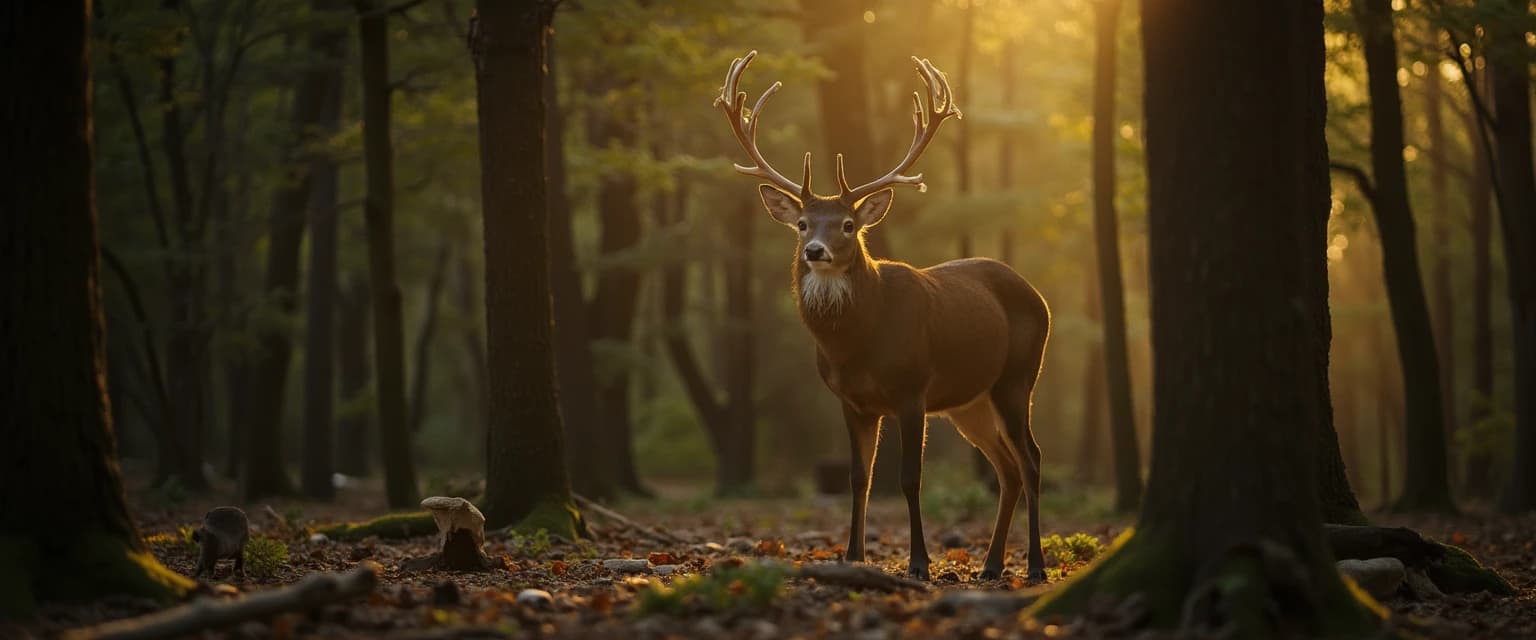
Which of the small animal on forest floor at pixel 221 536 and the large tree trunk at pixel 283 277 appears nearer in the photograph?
the small animal on forest floor at pixel 221 536

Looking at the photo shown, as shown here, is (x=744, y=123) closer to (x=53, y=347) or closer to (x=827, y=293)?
(x=827, y=293)

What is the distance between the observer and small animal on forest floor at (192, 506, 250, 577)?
26.1 feet

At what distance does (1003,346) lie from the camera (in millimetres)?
10000

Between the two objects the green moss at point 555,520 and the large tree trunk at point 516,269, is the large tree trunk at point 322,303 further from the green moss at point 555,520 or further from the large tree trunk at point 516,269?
the green moss at point 555,520

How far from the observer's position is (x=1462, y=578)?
8.38 metres

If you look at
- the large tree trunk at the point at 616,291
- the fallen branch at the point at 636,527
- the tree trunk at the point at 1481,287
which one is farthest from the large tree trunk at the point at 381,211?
the tree trunk at the point at 1481,287

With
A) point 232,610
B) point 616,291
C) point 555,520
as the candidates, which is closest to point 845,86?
point 616,291

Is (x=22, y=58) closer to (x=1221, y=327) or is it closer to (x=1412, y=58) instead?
(x=1221, y=327)

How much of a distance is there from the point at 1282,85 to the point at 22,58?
5197mm

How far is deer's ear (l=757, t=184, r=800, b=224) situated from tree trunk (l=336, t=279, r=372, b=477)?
17837 mm

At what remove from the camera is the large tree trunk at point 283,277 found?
19.6 metres

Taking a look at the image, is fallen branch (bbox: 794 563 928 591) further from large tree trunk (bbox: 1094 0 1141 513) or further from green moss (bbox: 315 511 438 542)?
large tree trunk (bbox: 1094 0 1141 513)

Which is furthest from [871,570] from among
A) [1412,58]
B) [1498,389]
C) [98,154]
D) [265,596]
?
[1498,389]

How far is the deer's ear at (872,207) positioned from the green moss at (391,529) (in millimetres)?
3909
